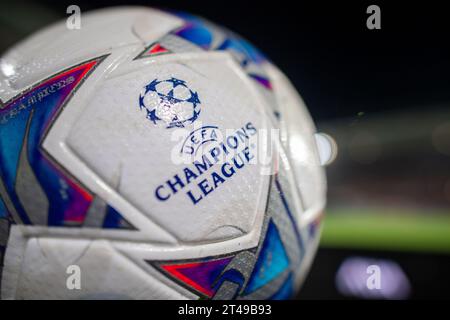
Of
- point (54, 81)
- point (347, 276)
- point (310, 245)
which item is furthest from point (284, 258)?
point (347, 276)

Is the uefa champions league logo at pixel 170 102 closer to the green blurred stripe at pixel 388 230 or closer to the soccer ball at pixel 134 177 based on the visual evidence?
the soccer ball at pixel 134 177

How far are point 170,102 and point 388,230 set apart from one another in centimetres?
343

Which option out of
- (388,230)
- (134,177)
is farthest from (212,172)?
(388,230)

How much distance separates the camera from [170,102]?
29.7 inches

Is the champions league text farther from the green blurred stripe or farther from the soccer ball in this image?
the green blurred stripe

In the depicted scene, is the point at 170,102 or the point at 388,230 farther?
the point at 388,230

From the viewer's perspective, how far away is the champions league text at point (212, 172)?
0.74 metres

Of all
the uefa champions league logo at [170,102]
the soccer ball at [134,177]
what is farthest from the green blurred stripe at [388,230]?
the uefa champions league logo at [170,102]

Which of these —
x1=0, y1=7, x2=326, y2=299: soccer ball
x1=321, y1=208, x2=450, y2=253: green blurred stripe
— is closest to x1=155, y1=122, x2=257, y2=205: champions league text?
x1=0, y1=7, x2=326, y2=299: soccer ball

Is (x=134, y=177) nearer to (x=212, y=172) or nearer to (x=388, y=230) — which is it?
(x=212, y=172)

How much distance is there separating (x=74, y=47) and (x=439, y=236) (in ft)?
11.2

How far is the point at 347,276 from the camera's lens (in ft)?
7.47

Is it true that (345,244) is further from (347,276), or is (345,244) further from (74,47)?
(74,47)

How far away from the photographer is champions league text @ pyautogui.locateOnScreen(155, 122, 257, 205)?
736 millimetres
